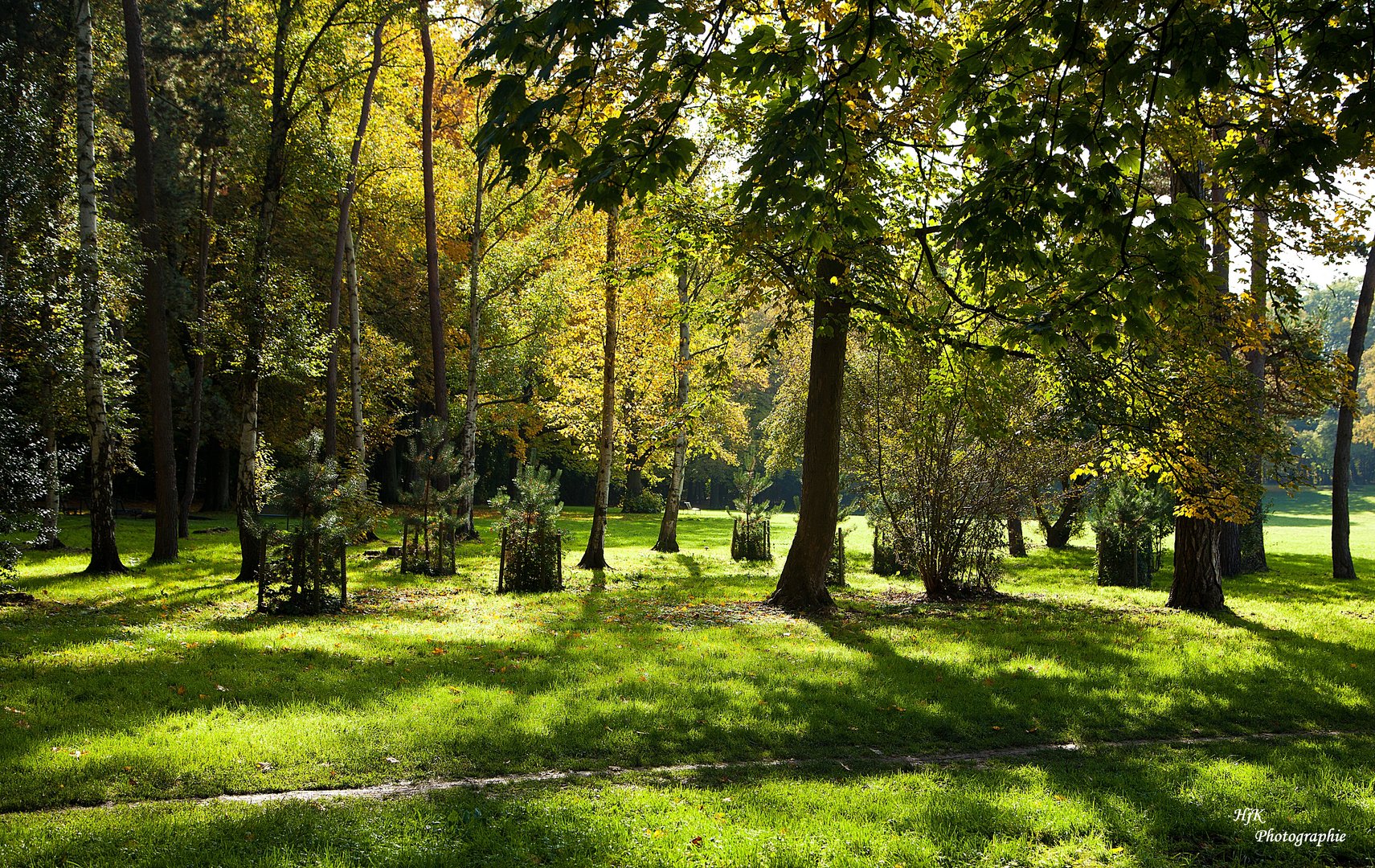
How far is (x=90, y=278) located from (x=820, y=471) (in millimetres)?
11776

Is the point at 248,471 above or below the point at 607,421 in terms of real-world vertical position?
below

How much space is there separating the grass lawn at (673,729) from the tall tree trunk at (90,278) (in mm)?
1549

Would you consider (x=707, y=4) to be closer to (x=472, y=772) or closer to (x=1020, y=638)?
(x=472, y=772)

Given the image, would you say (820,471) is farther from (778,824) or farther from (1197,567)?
(778,824)

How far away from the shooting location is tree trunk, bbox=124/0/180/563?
12.6 meters

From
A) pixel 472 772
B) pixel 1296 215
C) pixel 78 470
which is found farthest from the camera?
pixel 78 470

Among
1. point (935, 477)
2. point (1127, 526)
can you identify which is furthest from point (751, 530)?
point (1127, 526)

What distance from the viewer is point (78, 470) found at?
25.8 meters

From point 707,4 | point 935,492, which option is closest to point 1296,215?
point 707,4

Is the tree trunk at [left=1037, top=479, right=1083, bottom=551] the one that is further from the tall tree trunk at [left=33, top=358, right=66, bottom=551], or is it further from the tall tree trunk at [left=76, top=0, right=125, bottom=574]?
the tall tree trunk at [left=33, top=358, right=66, bottom=551]

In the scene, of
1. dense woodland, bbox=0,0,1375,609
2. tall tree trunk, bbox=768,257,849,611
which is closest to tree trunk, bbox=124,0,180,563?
dense woodland, bbox=0,0,1375,609

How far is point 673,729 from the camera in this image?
6047 millimetres

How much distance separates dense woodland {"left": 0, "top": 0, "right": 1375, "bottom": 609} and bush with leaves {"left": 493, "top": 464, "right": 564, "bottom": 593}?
12cm

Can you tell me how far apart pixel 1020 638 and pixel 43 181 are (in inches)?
657
